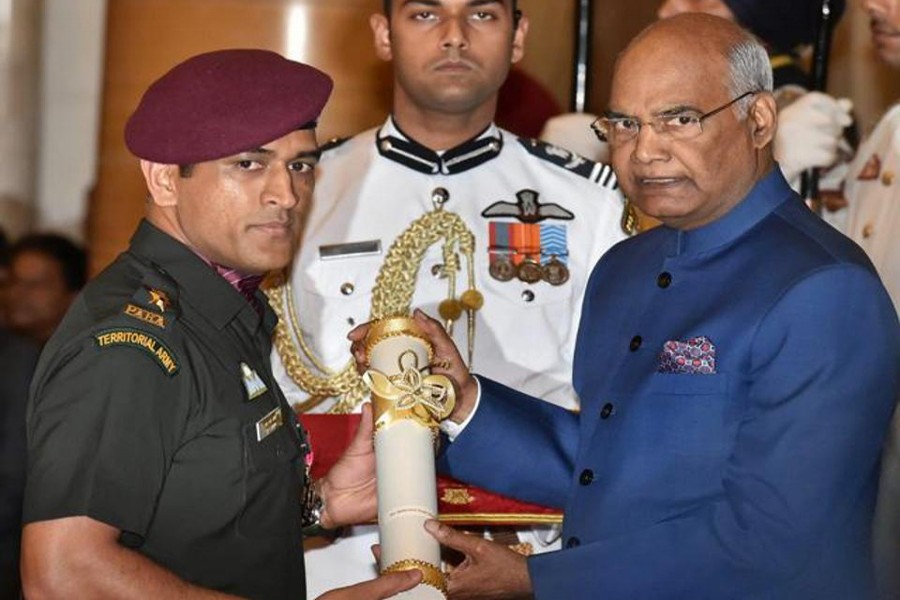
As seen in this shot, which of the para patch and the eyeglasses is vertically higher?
the eyeglasses

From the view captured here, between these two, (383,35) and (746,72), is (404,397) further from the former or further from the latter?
(383,35)

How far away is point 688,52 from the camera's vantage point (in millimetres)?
3334

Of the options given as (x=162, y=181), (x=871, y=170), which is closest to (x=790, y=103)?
(x=871, y=170)

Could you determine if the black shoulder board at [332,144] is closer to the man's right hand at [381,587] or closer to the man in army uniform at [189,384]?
the man in army uniform at [189,384]

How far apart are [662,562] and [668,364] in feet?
1.04

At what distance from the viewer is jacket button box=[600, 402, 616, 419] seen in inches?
Result: 136

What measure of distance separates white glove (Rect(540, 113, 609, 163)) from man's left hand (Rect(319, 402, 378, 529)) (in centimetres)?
162

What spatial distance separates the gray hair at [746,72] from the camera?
10.9 ft

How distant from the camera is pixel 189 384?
Result: 306cm

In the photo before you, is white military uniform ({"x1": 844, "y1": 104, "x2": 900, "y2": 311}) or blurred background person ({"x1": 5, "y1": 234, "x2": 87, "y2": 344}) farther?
blurred background person ({"x1": 5, "y1": 234, "x2": 87, "y2": 344})

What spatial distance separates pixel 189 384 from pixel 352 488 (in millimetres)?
641

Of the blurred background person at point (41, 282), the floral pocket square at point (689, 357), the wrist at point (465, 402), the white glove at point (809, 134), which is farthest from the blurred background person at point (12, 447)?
the floral pocket square at point (689, 357)

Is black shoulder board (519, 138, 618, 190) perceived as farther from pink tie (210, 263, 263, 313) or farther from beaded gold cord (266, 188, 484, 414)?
pink tie (210, 263, 263, 313)

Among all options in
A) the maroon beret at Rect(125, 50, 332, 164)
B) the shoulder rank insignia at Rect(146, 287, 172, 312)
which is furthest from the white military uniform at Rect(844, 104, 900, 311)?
the shoulder rank insignia at Rect(146, 287, 172, 312)
